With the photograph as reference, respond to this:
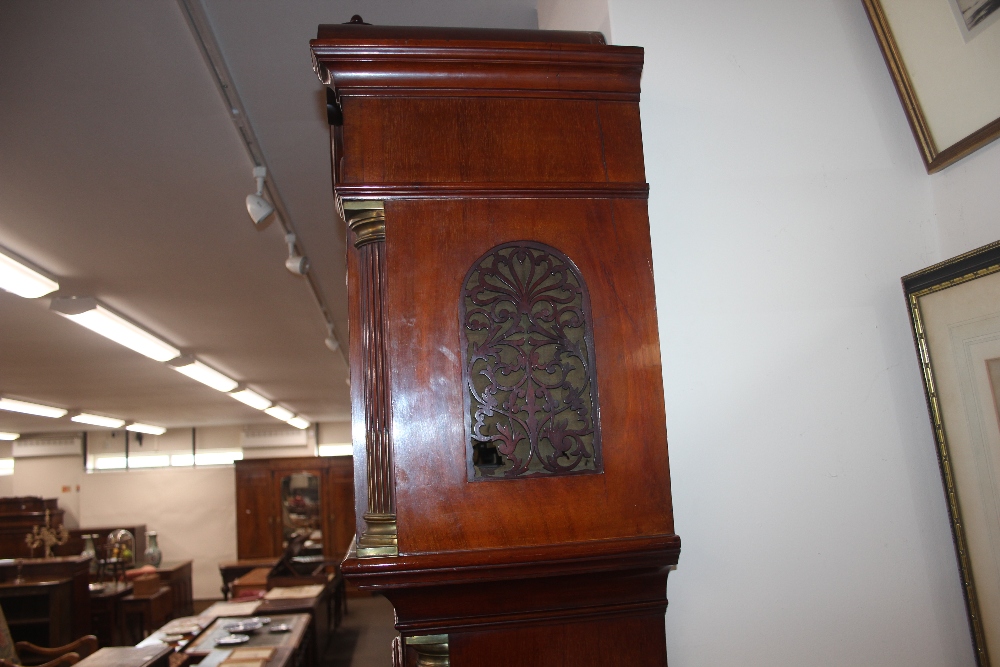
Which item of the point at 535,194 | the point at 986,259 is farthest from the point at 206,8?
the point at 986,259

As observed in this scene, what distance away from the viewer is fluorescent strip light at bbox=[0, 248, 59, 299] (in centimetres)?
429

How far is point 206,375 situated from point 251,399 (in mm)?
2457

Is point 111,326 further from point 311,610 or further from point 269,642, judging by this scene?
point 311,610

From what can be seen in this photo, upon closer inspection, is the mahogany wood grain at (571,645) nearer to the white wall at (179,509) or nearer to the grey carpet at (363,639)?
the grey carpet at (363,639)

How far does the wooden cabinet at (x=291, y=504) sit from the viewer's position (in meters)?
13.9

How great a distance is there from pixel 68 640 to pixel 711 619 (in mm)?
8203

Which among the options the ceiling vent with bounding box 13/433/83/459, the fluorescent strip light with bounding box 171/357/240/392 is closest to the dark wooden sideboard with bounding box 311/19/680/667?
the fluorescent strip light with bounding box 171/357/240/392

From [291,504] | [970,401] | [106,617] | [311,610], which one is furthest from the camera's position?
[291,504]

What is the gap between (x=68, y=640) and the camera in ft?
24.9

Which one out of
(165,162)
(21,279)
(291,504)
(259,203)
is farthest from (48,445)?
(259,203)

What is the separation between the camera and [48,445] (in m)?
14.6

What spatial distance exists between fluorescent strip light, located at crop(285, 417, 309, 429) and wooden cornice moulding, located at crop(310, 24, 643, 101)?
43.6 ft

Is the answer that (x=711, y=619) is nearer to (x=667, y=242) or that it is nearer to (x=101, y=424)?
(x=667, y=242)

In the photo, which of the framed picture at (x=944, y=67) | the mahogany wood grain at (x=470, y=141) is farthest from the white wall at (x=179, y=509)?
the framed picture at (x=944, y=67)
